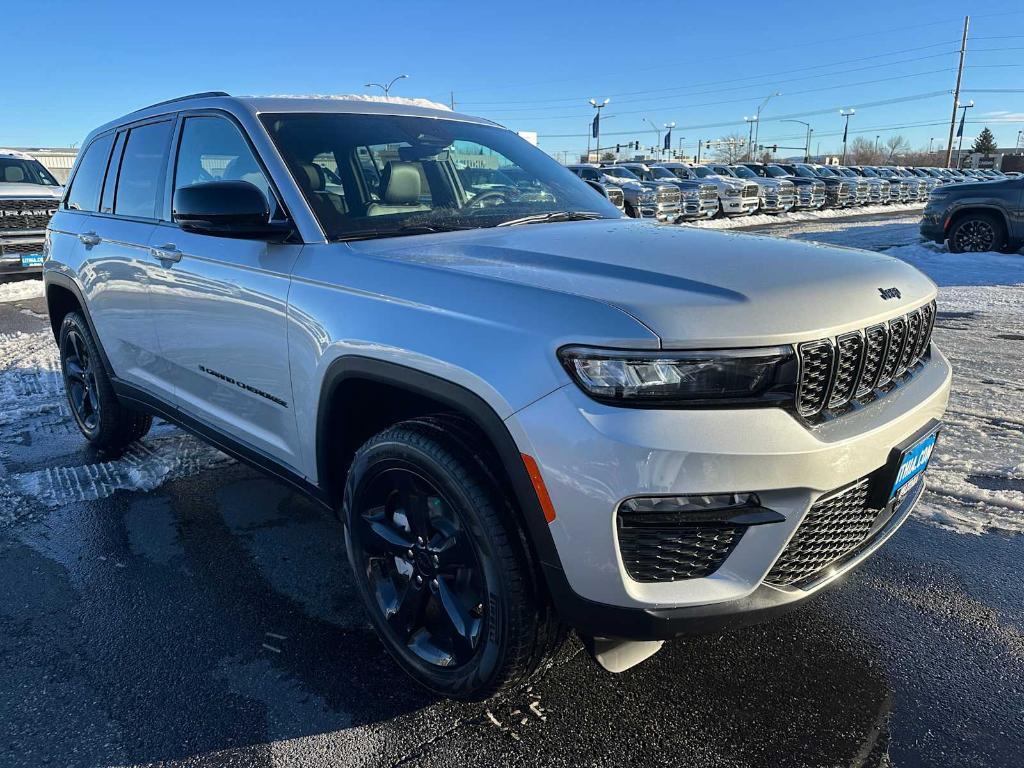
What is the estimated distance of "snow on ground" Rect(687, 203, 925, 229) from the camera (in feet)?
73.9

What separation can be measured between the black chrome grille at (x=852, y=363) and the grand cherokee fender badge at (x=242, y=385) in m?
1.80

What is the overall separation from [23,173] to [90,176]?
9.97m

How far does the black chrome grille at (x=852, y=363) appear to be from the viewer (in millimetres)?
1946

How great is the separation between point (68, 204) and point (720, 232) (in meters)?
4.17

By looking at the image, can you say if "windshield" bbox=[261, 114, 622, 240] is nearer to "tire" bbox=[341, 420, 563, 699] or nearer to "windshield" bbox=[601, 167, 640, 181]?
"tire" bbox=[341, 420, 563, 699]

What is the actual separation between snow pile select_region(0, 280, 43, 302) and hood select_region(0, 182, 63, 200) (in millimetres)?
1318

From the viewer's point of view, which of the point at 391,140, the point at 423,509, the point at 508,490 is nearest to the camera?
the point at 508,490

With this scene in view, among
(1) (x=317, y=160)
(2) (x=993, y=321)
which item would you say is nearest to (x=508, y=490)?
(1) (x=317, y=160)

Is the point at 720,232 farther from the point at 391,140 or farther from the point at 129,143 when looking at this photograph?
the point at 129,143

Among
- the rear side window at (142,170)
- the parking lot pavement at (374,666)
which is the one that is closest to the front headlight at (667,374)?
the parking lot pavement at (374,666)

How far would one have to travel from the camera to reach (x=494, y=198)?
127 inches

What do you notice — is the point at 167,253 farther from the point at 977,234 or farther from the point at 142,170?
the point at 977,234

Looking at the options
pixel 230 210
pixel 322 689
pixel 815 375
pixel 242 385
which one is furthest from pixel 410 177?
pixel 322 689

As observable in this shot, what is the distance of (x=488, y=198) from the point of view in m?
3.22
